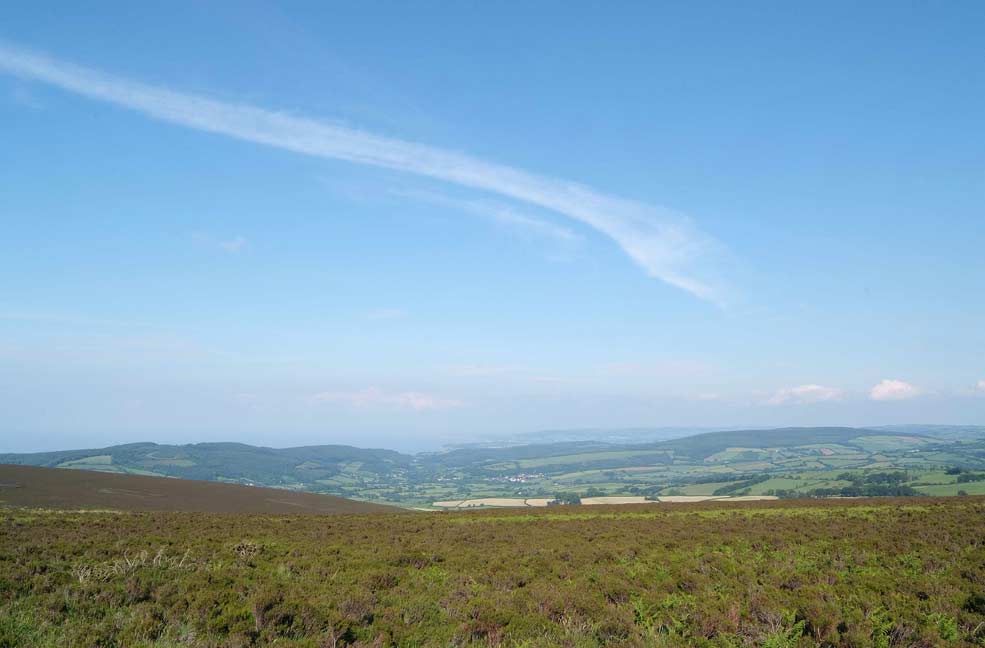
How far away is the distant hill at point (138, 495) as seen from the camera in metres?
39.8

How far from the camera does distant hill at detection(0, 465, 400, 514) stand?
39.8 meters

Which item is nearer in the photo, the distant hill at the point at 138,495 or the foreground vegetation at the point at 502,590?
the foreground vegetation at the point at 502,590

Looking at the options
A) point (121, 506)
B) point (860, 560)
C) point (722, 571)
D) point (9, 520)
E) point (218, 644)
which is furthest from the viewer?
point (121, 506)

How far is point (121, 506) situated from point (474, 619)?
3969 centimetres

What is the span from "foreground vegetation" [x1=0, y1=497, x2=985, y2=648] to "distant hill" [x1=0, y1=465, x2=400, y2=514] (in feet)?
70.7

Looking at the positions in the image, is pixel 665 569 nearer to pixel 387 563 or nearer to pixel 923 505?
pixel 387 563

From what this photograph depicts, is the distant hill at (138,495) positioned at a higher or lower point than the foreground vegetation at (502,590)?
lower

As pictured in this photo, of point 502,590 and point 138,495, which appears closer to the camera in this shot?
point 502,590

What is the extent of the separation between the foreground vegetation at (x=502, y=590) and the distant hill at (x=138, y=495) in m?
21.6

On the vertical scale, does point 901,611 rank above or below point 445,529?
above

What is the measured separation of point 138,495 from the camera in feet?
156

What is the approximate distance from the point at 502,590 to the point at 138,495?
4753 cm

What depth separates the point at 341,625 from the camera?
30.0ft

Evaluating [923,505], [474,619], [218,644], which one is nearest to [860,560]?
[474,619]
